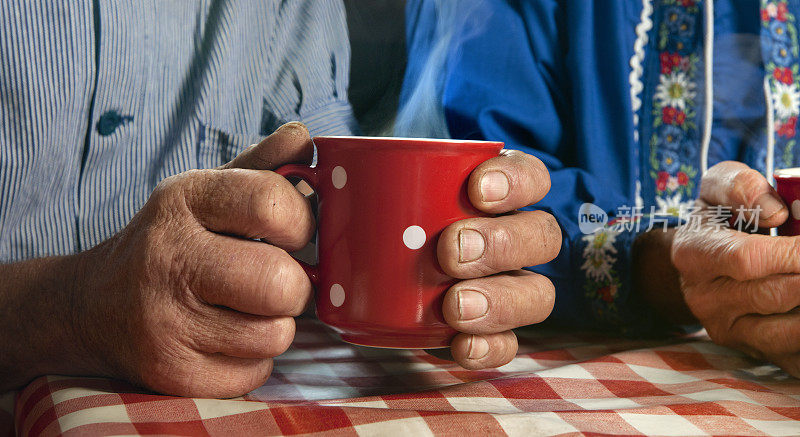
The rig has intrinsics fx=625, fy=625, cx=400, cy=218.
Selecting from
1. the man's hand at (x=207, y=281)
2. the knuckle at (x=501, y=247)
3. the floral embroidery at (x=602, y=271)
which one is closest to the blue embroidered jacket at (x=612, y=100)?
the floral embroidery at (x=602, y=271)

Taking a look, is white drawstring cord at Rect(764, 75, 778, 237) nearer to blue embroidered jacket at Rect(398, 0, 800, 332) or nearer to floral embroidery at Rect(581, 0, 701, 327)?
blue embroidered jacket at Rect(398, 0, 800, 332)

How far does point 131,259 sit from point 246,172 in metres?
0.15

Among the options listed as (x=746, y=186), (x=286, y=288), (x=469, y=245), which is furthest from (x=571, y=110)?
(x=286, y=288)

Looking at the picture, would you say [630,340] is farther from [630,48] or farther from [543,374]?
[630,48]

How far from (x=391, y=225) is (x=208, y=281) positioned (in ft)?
0.62

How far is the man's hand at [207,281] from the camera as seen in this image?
2.04 feet

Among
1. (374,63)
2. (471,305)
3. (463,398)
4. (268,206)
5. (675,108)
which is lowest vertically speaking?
(463,398)

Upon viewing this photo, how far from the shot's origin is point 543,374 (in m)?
0.76

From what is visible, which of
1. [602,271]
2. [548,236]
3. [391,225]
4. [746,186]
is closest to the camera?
[391,225]

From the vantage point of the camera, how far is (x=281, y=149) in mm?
675

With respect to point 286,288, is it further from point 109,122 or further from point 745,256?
point 745,256

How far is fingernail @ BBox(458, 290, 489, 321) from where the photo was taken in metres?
0.62

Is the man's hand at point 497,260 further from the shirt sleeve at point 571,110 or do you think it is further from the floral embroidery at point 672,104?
the floral embroidery at point 672,104

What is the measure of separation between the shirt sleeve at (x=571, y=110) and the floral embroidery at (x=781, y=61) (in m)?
0.23
